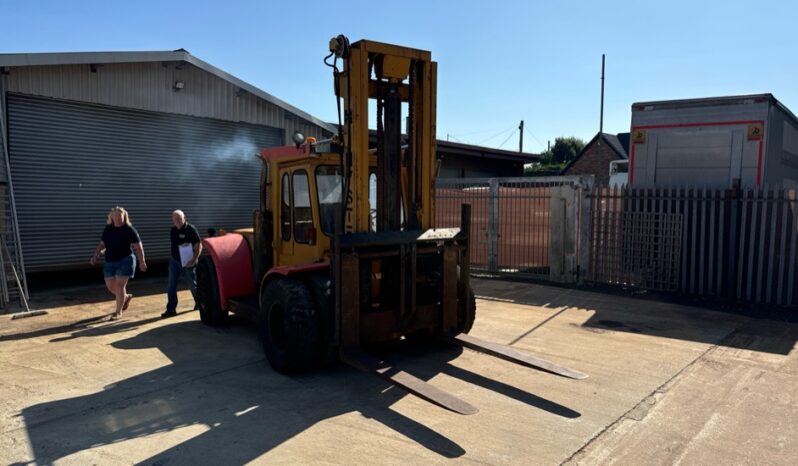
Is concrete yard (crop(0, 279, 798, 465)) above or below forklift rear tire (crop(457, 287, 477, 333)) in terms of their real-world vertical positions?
below

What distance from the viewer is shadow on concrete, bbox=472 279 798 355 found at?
24.0ft

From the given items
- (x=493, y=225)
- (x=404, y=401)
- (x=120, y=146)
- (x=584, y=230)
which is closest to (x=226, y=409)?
(x=404, y=401)

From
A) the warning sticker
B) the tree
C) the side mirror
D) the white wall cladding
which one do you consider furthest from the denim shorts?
the tree

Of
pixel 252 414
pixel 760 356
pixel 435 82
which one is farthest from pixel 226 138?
pixel 760 356

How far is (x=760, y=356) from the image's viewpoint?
21.4 ft

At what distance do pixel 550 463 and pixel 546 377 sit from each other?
191 centimetres

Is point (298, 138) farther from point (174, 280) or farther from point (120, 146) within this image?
point (120, 146)

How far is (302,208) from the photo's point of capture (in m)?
6.37

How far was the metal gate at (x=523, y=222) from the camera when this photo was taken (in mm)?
11617

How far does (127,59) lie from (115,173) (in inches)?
90.6

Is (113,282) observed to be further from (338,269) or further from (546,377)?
(546,377)

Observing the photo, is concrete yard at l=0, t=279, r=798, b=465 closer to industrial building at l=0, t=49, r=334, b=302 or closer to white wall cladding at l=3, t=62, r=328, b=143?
industrial building at l=0, t=49, r=334, b=302

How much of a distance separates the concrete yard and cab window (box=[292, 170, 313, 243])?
1519 millimetres

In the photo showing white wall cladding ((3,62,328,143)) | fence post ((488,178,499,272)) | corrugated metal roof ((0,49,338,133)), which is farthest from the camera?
fence post ((488,178,499,272))
